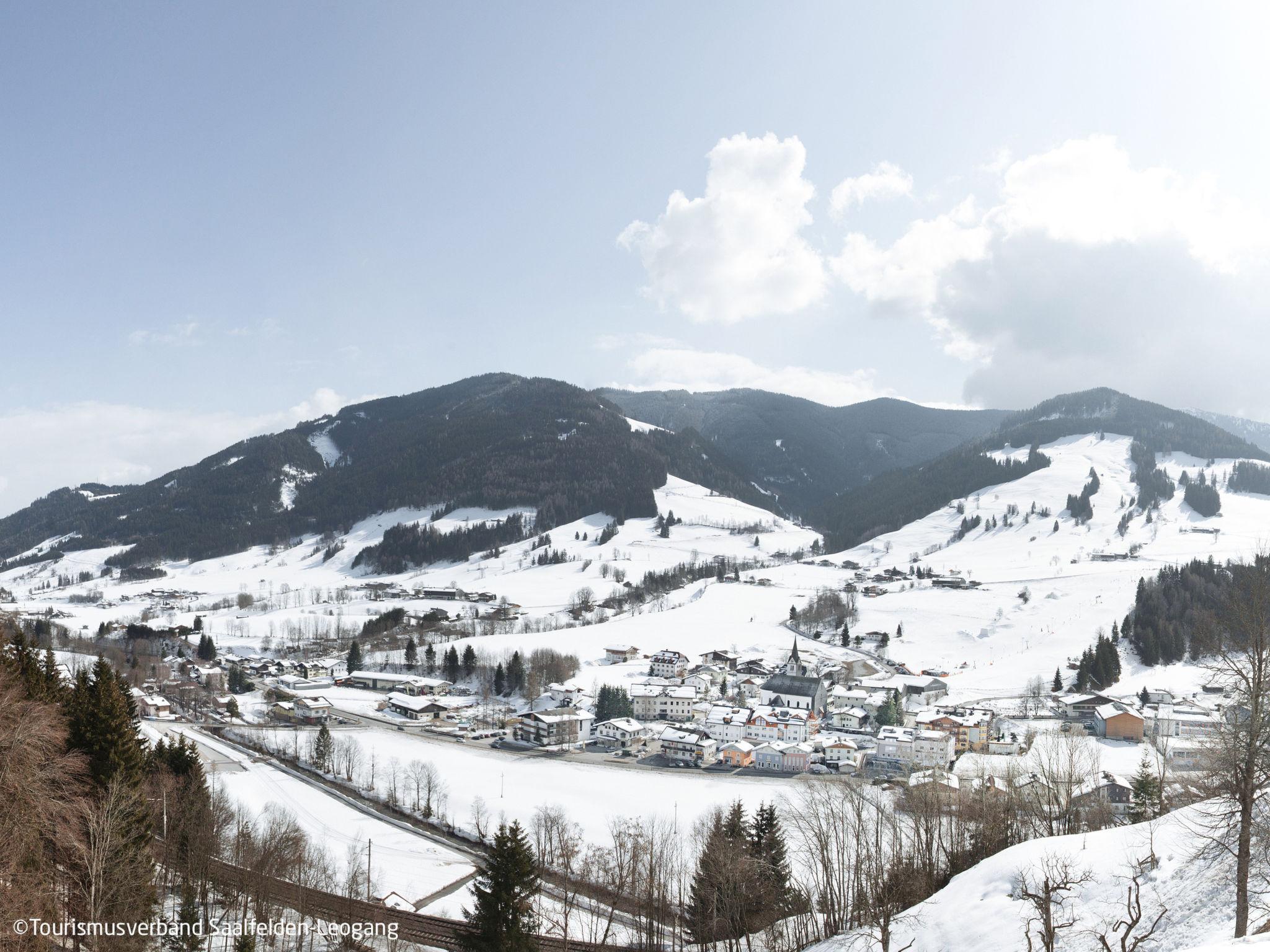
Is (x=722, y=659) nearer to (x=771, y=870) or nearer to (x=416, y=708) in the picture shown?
(x=416, y=708)

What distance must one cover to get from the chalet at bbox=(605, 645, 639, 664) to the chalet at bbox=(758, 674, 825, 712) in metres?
18.2

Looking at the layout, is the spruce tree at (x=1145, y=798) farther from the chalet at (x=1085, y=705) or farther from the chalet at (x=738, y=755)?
the chalet at (x=1085, y=705)

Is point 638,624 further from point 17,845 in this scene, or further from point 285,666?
point 17,845

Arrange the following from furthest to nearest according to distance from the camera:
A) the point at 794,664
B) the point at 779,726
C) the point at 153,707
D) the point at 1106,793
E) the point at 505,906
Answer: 1. the point at 794,664
2. the point at 153,707
3. the point at 779,726
4. the point at 1106,793
5. the point at 505,906

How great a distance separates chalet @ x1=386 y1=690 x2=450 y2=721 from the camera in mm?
71562

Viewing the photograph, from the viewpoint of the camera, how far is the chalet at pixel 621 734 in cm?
6378

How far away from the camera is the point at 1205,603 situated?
304 feet

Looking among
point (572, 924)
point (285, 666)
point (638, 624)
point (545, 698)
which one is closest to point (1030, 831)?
point (572, 924)

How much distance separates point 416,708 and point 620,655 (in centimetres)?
2764

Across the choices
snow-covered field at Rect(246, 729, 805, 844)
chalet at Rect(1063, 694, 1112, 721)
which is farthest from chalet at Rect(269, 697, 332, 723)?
chalet at Rect(1063, 694, 1112, 721)

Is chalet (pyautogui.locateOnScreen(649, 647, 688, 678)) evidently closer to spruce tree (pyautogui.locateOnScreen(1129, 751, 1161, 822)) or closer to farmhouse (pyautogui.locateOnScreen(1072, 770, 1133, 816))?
farmhouse (pyautogui.locateOnScreen(1072, 770, 1133, 816))

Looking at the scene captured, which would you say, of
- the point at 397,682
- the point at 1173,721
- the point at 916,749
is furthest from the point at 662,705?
the point at 1173,721

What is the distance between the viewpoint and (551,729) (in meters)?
63.9

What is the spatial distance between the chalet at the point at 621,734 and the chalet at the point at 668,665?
18.3 metres
